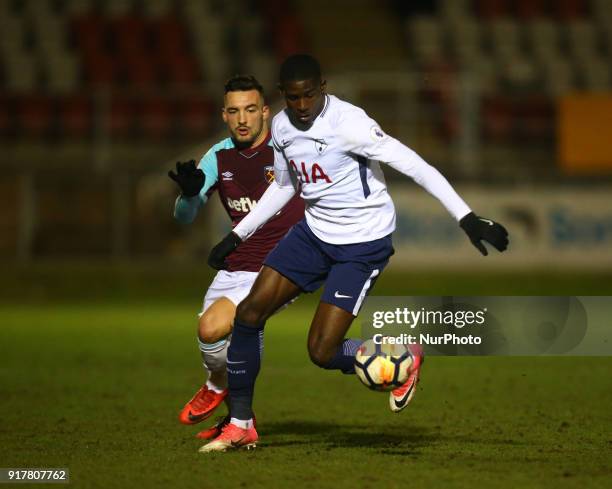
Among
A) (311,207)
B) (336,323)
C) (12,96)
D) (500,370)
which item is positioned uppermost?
(12,96)

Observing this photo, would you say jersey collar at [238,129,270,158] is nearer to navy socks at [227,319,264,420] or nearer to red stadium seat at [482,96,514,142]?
navy socks at [227,319,264,420]

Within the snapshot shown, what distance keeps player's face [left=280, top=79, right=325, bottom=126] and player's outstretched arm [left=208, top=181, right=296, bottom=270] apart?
53 centimetres

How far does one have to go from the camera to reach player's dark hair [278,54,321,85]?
643cm

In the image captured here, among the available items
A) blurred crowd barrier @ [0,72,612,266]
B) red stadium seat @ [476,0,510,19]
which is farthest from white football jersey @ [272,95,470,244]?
red stadium seat @ [476,0,510,19]

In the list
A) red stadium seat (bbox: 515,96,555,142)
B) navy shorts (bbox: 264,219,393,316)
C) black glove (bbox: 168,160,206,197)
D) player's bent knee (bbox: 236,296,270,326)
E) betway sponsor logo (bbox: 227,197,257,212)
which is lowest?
player's bent knee (bbox: 236,296,270,326)

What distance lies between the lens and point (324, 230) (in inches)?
267

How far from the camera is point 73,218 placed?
21.2m

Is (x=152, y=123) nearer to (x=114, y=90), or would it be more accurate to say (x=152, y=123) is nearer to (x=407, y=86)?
(x=114, y=90)

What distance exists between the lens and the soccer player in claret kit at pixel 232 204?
7230 millimetres

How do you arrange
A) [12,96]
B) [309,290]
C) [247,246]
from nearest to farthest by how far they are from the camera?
[309,290] < [247,246] < [12,96]

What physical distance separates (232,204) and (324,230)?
960mm

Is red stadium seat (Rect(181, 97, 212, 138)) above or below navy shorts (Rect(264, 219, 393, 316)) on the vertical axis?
above

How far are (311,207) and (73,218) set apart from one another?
1499 centimetres

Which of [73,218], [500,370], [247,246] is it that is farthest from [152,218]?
[247,246]
